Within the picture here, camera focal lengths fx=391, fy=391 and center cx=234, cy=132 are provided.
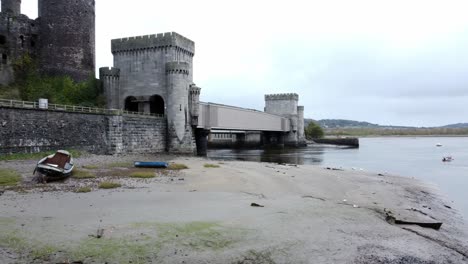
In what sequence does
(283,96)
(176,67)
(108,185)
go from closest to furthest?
A: (108,185)
(176,67)
(283,96)

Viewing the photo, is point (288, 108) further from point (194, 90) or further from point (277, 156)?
point (194, 90)

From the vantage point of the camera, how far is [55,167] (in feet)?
71.3

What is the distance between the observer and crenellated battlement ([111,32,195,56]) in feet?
163

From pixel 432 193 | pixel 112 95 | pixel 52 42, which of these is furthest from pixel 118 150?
pixel 432 193

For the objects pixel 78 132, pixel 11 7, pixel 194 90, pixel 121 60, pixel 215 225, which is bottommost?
pixel 215 225

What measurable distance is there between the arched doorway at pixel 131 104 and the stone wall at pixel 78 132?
277 inches

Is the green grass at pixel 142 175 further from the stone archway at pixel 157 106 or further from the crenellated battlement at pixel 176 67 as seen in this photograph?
the stone archway at pixel 157 106

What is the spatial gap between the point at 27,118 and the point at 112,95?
67.6 ft

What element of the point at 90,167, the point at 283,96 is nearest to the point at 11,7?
the point at 90,167

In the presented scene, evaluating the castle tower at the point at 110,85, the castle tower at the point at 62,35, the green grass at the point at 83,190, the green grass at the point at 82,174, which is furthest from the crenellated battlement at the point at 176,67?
the green grass at the point at 83,190

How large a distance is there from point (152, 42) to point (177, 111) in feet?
32.0

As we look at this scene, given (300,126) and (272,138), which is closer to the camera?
(272,138)

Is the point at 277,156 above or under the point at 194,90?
under

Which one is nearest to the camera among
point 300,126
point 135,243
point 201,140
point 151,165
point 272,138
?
point 135,243
